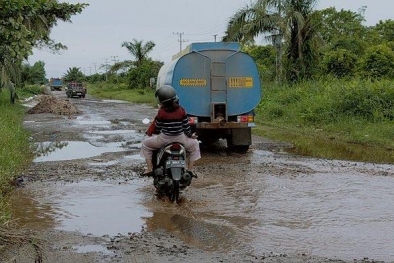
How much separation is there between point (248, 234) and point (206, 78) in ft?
23.4

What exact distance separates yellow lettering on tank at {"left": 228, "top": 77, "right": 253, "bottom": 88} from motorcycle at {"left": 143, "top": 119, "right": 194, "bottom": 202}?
5.38 meters

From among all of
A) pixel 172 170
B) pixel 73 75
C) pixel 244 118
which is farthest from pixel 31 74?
pixel 172 170

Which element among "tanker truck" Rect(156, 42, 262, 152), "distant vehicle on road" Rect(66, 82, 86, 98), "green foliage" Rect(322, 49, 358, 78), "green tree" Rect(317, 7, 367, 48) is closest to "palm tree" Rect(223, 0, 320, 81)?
"green foliage" Rect(322, 49, 358, 78)

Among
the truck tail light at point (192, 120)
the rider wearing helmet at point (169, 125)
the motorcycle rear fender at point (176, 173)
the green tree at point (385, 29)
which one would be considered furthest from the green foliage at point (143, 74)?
the motorcycle rear fender at point (176, 173)

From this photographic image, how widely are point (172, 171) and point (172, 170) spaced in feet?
0.05

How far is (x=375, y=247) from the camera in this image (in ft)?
17.5

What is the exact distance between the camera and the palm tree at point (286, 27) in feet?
81.4

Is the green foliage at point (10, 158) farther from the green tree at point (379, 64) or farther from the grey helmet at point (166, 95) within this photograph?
the green tree at point (379, 64)

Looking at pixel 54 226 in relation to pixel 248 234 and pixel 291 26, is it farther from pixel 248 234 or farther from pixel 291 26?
pixel 291 26

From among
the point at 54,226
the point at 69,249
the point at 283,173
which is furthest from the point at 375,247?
the point at 283,173

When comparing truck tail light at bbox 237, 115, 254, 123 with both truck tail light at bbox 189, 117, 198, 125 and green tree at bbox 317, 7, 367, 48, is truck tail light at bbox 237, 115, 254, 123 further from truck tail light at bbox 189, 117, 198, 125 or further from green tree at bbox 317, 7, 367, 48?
green tree at bbox 317, 7, 367, 48

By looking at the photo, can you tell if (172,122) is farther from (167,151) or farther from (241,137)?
(241,137)

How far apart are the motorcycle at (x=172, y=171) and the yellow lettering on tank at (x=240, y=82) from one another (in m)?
5.38

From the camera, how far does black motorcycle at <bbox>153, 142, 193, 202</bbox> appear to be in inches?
284
